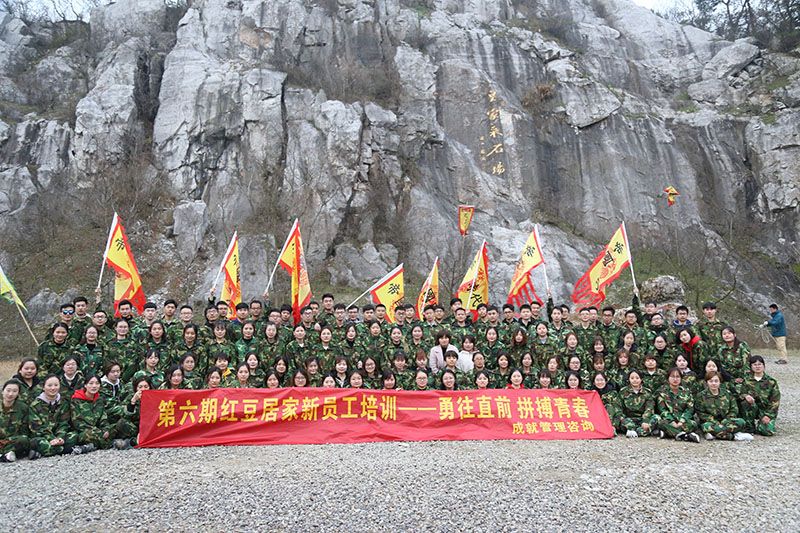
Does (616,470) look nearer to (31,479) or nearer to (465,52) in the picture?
(31,479)

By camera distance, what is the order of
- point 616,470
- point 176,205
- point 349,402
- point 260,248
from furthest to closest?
point 176,205 → point 260,248 → point 349,402 → point 616,470

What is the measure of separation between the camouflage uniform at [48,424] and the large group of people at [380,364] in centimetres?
1

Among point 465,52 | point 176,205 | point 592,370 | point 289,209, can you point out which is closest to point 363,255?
point 289,209

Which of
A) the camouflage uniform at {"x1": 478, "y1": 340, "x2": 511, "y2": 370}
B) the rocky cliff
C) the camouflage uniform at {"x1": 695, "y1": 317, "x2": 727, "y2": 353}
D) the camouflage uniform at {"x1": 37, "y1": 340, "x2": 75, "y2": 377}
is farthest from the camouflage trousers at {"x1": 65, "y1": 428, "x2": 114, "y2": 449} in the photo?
the rocky cliff

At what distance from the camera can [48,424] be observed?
6434 millimetres

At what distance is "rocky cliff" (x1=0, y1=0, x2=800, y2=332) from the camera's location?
24.7 meters

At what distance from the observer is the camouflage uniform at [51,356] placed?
7.61 meters

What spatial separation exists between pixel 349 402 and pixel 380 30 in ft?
97.1

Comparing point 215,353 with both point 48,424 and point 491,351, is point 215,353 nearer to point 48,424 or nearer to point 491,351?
point 48,424

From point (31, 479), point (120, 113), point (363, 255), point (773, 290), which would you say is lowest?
point (31, 479)

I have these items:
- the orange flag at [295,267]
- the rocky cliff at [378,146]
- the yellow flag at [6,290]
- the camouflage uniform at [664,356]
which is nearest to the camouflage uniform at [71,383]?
the yellow flag at [6,290]

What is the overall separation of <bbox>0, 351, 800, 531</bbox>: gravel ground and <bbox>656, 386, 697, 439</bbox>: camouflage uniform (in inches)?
15.3

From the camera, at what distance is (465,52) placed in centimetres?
3070

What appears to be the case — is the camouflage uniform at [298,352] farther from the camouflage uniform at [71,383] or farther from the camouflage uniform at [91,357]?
the camouflage uniform at [71,383]
